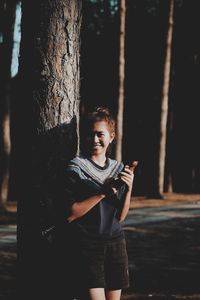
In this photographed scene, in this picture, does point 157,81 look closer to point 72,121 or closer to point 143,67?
point 143,67

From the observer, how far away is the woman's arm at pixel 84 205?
10.3 ft

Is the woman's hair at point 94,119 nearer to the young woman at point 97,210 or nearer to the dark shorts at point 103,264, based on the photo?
the young woman at point 97,210

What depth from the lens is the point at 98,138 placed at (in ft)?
11.1

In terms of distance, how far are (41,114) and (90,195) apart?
2.23ft

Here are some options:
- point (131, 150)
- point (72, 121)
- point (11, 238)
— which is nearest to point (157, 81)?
point (131, 150)

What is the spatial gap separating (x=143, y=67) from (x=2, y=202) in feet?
47.5

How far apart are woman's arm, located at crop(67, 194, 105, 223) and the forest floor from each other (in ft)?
11.1

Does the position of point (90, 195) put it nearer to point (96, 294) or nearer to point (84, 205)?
point (84, 205)

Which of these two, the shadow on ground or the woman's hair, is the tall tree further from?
the shadow on ground

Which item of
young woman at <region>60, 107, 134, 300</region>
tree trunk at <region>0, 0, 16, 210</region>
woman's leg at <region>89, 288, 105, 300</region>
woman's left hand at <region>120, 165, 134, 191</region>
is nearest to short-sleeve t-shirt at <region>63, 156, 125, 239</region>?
young woman at <region>60, 107, 134, 300</region>

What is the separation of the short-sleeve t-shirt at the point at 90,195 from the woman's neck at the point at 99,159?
5 centimetres

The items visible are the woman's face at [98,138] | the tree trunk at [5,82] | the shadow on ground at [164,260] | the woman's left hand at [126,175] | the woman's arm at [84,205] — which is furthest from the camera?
the tree trunk at [5,82]

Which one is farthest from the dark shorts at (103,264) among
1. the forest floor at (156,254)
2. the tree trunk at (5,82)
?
the tree trunk at (5,82)

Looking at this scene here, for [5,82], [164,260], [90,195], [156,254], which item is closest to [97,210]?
[90,195]
